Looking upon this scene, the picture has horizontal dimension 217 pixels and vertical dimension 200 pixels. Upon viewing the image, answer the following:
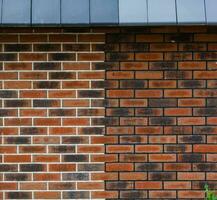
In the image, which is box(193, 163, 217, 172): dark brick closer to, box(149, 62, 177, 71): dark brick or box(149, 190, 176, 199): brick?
box(149, 190, 176, 199): brick

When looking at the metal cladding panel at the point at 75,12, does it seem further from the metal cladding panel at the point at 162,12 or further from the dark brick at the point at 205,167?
the dark brick at the point at 205,167

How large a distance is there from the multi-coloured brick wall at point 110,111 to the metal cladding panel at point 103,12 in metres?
0.33

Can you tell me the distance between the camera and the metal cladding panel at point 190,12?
3703 millimetres

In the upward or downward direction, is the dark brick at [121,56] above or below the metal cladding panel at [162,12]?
below

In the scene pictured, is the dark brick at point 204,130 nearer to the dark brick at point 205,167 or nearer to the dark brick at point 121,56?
the dark brick at point 205,167

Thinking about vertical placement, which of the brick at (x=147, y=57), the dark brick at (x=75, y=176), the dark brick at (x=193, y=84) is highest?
the brick at (x=147, y=57)

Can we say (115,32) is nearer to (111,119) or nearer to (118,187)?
(111,119)

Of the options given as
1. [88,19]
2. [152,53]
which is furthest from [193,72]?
[88,19]

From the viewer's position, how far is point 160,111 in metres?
4.05

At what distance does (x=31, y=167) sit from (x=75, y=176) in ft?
1.21

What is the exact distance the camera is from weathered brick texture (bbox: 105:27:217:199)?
4047 mm

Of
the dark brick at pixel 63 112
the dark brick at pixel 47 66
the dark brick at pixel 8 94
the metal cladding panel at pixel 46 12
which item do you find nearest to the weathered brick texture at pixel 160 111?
the dark brick at pixel 63 112

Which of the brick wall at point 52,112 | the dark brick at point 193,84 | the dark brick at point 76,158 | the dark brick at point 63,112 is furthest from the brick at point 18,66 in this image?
the dark brick at point 193,84

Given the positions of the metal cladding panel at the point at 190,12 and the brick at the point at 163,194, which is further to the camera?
the brick at the point at 163,194
